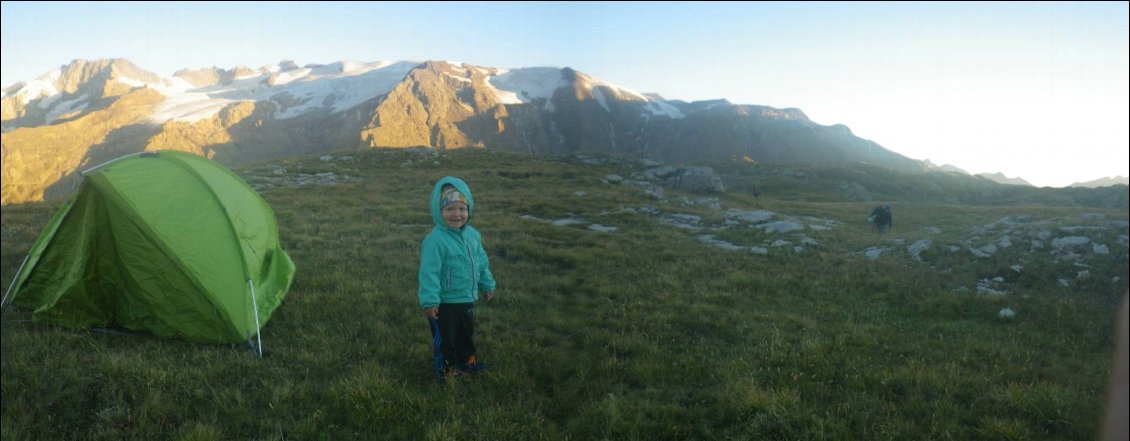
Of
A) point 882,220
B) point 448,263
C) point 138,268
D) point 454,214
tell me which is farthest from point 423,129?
point 448,263

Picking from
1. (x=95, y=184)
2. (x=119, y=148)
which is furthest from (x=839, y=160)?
(x=119, y=148)

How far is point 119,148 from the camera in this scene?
150 meters

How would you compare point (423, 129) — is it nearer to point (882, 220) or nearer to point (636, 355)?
point (882, 220)

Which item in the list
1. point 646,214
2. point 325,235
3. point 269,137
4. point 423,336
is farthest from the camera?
point 269,137

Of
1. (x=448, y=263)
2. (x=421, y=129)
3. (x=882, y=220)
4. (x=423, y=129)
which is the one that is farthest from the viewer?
(x=423, y=129)

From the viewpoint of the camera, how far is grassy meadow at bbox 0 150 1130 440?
554 centimetres

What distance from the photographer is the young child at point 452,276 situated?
6945 mm

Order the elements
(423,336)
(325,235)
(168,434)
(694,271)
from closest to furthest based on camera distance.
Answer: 1. (168,434)
2. (423,336)
3. (694,271)
4. (325,235)

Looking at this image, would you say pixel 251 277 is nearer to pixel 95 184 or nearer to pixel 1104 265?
pixel 95 184

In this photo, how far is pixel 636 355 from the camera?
784 centimetres

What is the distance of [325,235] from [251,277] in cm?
866

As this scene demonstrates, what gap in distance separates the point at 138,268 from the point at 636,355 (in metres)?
7.70

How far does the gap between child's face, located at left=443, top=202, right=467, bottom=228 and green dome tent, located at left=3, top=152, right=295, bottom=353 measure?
10.7ft

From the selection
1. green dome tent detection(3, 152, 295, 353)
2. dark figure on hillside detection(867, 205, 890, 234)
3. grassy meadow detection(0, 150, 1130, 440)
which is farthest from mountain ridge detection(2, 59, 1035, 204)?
green dome tent detection(3, 152, 295, 353)
